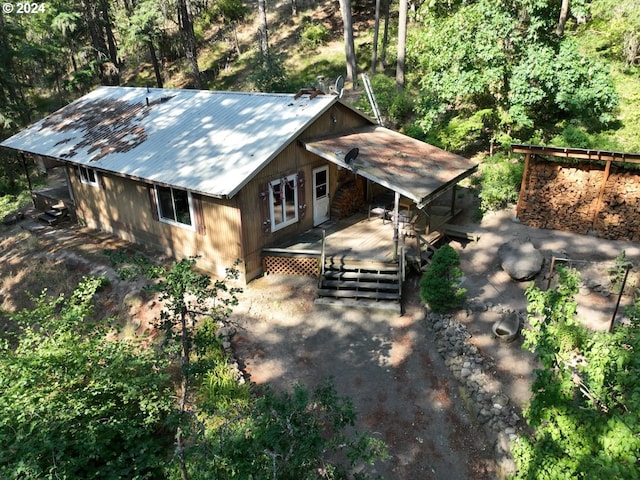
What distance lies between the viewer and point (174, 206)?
13875 millimetres

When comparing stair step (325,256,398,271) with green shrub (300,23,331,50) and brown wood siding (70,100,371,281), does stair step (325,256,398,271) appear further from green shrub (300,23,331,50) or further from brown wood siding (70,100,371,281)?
green shrub (300,23,331,50)

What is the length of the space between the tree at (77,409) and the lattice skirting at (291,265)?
18.0 ft

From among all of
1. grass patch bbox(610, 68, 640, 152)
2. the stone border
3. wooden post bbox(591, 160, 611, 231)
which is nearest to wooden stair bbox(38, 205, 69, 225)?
the stone border

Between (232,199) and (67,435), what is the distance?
265 inches

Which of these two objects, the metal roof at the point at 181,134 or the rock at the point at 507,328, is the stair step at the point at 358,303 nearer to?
the rock at the point at 507,328

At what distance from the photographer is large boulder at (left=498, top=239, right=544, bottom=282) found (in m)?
12.4

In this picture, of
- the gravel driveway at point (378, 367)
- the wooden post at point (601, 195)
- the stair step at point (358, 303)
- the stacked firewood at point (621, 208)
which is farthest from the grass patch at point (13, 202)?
the stacked firewood at point (621, 208)

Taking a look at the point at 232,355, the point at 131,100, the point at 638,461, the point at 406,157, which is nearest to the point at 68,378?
the point at 232,355

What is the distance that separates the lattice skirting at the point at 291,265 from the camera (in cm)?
1326

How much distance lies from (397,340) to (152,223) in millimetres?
9058

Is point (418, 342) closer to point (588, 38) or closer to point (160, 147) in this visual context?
point (160, 147)

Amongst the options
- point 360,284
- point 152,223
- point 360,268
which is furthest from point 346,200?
point 152,223

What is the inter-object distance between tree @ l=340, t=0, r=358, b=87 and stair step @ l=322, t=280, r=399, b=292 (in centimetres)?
1984

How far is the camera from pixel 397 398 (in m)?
9.27
